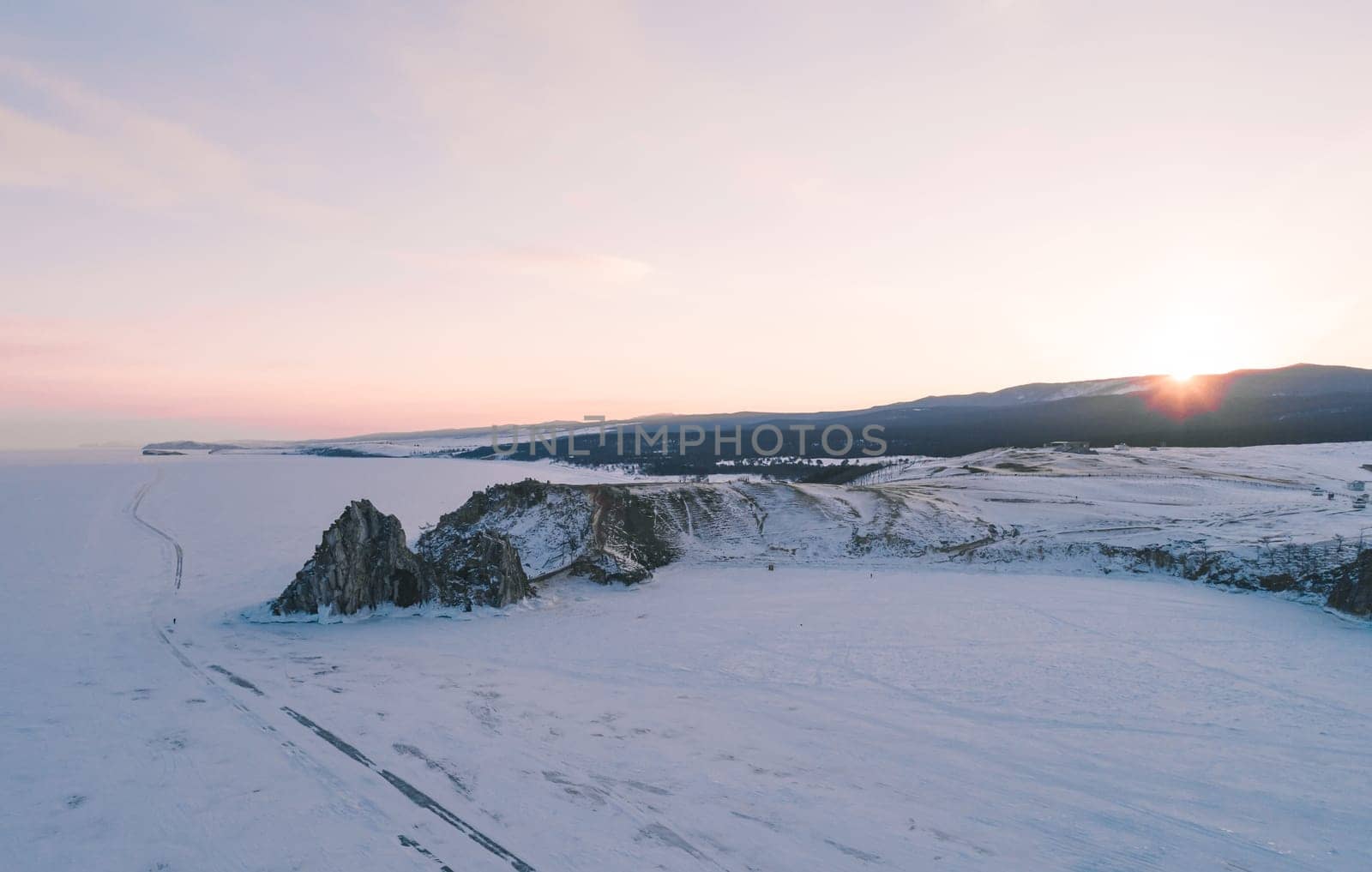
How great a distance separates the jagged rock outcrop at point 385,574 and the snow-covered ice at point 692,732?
116 cm

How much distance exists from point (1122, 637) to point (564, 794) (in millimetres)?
15556

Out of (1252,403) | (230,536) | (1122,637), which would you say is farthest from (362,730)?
(1252,403)

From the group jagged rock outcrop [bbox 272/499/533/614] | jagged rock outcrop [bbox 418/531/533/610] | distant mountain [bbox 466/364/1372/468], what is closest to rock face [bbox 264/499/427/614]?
jagged rock outcrop [bbox 272/499/533/614]

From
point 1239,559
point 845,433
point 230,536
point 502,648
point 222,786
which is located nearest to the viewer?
point 222,786

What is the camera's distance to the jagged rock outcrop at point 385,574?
20.6 m

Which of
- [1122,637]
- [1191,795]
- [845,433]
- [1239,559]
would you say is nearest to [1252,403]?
[845,433]

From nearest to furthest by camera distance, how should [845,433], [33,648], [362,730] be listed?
[362,730] → [33,648] → [845,433]

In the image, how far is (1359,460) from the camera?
186 ft

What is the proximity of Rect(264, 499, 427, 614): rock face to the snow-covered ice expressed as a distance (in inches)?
55.2

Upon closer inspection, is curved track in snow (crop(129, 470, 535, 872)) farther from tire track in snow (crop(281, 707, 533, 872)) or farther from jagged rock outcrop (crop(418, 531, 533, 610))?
jagged rock outcrop (crop(418, 531, 533, 610))

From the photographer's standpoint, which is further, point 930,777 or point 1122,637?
point 1122,637

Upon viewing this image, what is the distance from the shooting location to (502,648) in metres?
18.0

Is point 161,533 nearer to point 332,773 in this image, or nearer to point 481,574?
point 481,574

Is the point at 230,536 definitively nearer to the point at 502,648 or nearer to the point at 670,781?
the point at 502,648
